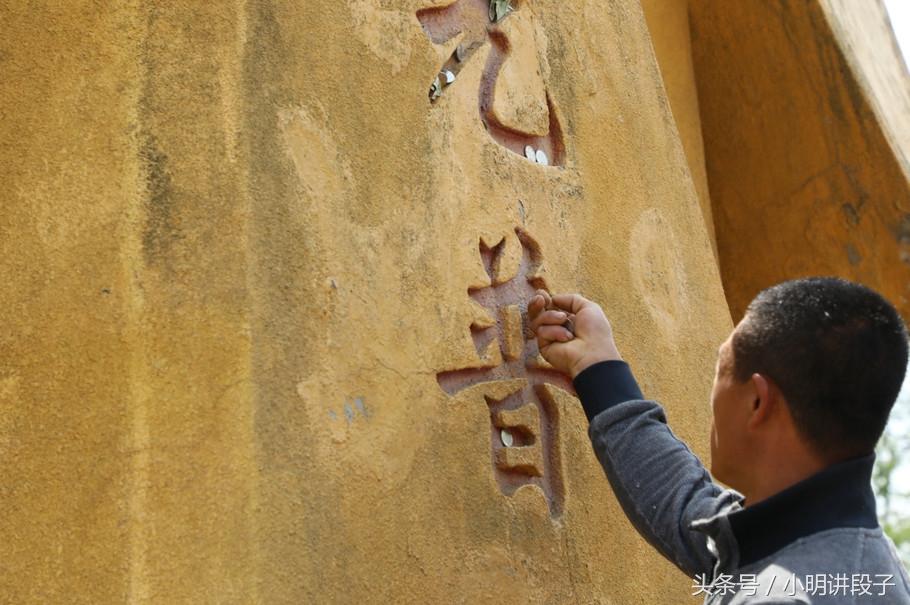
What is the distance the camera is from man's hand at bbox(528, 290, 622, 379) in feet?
5.86

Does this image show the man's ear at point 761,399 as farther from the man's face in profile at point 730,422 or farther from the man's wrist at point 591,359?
the man's wrist at point 591,359

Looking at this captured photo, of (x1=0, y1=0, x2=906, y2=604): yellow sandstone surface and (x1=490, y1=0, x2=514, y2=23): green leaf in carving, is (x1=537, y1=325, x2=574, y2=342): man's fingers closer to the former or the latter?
(x1=0, y1=0, x2=906, y2=604): yellow sandstone surface

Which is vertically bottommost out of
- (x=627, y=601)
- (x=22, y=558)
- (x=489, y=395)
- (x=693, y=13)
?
(x=627, y=601)

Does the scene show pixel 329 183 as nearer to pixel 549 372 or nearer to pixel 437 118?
pixel 437 118

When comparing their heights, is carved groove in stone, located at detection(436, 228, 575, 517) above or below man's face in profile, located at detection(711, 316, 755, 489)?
above

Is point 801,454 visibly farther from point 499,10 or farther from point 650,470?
point 499,10

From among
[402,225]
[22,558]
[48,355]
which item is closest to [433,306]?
[402,225]

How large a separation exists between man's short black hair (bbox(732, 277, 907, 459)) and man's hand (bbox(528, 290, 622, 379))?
352 millimetres

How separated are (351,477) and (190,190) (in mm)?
416

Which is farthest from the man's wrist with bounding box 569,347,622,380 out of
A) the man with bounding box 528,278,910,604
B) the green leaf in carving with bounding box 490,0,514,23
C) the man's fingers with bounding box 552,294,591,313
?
the green leaf in carving with bounding box 490,0,514,23

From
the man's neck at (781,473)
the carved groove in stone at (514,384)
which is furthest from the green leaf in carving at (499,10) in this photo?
the man's neck at (781,473)

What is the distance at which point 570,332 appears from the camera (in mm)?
1846

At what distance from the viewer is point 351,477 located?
5.18 ft

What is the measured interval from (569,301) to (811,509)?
0.58 m
